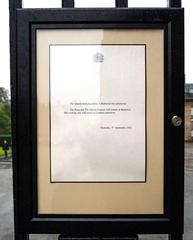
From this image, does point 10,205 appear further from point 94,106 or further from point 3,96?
point 94,106

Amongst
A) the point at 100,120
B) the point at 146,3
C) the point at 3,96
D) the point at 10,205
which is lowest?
the point at 10,205

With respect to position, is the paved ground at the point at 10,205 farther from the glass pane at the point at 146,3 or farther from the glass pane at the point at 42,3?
the glass pane at the point at 42,3

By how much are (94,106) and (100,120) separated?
2.8 inches

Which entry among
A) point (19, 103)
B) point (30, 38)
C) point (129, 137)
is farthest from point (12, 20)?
point (129, 137)

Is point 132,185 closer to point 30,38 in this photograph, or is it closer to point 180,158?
point 180,158

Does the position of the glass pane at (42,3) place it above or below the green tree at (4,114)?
above

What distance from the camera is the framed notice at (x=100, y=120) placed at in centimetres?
156

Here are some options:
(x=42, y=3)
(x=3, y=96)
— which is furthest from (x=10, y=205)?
(x=42, y=3)

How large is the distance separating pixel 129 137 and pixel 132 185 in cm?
23

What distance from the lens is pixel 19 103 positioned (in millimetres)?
1575

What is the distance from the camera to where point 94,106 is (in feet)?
5.16

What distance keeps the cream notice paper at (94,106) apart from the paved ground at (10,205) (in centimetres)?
172

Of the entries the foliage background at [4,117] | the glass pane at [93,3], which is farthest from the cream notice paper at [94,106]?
the foliage background at [4,117]

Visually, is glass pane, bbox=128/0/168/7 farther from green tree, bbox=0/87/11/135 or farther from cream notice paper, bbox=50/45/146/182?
green tree, bbox=0/87/11/135
